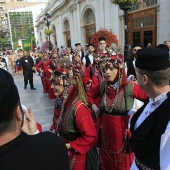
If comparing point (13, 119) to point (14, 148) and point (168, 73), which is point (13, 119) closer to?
point (14, 148)

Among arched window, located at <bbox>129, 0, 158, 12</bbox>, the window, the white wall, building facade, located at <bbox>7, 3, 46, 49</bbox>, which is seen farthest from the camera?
building facade, located at <bbox>7, 3, 46, 49</bbox>

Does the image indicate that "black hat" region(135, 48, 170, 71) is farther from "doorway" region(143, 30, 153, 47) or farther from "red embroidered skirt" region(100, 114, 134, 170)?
"doorway" region(143, 30, 153, 47)

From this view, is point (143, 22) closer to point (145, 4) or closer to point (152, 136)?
point (145, 4)

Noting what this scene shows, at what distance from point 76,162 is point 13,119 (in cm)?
161

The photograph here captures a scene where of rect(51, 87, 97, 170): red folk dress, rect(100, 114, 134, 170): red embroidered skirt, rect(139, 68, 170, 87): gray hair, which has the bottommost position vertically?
rect(100, 114, 134, 170): red embroidered skirt

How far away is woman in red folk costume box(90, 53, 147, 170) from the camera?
9.46 feet

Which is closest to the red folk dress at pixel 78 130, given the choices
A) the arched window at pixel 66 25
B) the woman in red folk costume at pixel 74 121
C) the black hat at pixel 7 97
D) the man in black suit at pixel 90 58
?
the woman in red folk costume at pixel 74 121

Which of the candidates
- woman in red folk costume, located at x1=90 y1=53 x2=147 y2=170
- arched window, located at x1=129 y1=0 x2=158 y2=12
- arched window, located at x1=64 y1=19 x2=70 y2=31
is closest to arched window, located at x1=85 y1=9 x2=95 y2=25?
arched window, located at x1=129 y1=0 x2=158 y2=12

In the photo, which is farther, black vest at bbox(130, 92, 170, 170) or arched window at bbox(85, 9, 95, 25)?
arched window at bbox(85, 9, 95, 25)

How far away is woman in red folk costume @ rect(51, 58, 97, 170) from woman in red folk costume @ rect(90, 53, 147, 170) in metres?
0.57

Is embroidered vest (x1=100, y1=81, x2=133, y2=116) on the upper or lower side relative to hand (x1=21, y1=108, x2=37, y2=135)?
lower

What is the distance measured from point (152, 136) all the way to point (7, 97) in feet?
3.49

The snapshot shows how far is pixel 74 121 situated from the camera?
7.58 ft

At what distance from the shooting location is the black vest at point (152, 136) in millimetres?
1449
